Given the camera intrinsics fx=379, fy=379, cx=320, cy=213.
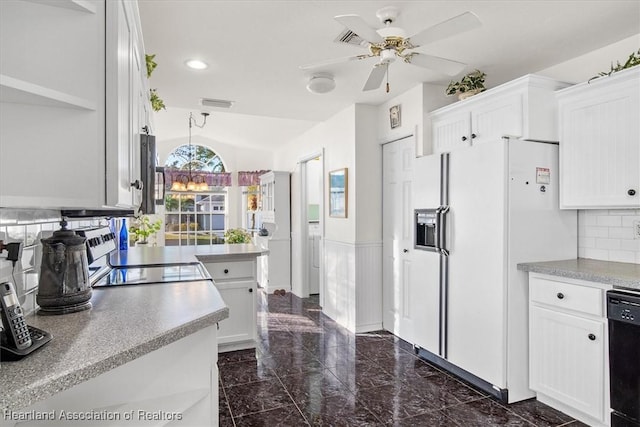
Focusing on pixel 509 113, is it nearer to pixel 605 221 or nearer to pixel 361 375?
pixel 605 221

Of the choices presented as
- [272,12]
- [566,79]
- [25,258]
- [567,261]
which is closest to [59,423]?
[25,258]

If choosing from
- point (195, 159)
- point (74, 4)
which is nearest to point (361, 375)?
point (74, 4)

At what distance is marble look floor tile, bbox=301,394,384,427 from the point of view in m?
2.25

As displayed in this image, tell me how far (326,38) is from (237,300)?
2.18 meters

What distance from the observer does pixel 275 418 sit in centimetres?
230

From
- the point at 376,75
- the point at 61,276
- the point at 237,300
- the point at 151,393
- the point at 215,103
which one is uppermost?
the point at 215,103

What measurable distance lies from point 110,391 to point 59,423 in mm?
141

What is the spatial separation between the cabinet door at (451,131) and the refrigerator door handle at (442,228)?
22.8 inches

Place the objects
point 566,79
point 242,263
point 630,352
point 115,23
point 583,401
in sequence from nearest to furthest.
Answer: point 115,23, point 630,352, point 583,401, point 566,79, point 242,263

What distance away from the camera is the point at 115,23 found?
1.17 metres

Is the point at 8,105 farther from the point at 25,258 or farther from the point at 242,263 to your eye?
the point at 242,263

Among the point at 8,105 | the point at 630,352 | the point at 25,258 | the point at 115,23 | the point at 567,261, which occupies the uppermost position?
the point at 115,23

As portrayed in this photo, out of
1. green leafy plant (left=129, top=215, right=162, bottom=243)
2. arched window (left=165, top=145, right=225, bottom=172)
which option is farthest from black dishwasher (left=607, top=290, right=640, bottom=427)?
arched window (left=165, top=145, right=225, bottom=172)

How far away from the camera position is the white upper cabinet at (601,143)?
223cm
